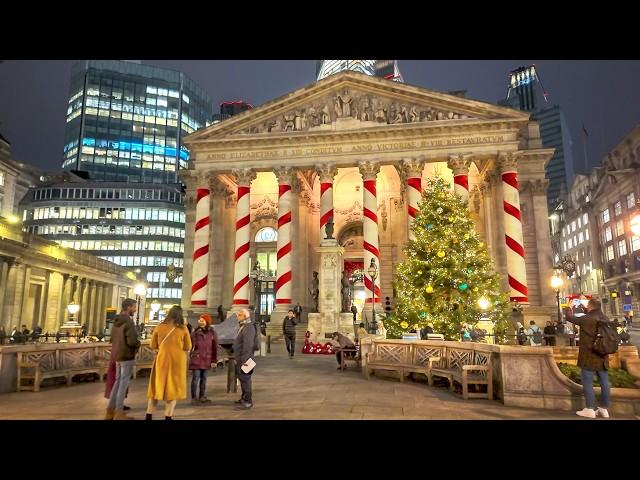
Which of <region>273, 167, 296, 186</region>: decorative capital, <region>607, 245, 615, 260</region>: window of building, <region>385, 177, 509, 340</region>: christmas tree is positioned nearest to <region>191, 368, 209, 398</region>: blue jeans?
<region>385, 177, 509, 340</region>: christmas tree

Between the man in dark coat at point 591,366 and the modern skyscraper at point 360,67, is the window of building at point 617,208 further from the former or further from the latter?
the man in dark coat at point 591,366

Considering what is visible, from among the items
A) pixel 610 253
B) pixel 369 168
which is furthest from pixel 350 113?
pixel 610 253

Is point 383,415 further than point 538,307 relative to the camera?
No

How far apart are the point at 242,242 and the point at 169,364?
26.7m

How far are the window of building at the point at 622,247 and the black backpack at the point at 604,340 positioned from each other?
2683 inches

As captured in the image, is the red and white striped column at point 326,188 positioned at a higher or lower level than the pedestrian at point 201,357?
higher

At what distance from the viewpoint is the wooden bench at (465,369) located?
9.98 m

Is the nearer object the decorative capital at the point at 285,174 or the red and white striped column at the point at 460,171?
the red and white striped column at the point at 460,171

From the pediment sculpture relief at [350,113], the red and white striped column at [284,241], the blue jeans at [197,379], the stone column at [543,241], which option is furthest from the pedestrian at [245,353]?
the stone column at [543,241]

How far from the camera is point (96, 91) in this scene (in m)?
123

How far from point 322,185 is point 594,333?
2612 cm

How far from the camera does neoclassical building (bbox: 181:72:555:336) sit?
31766 millimetres
